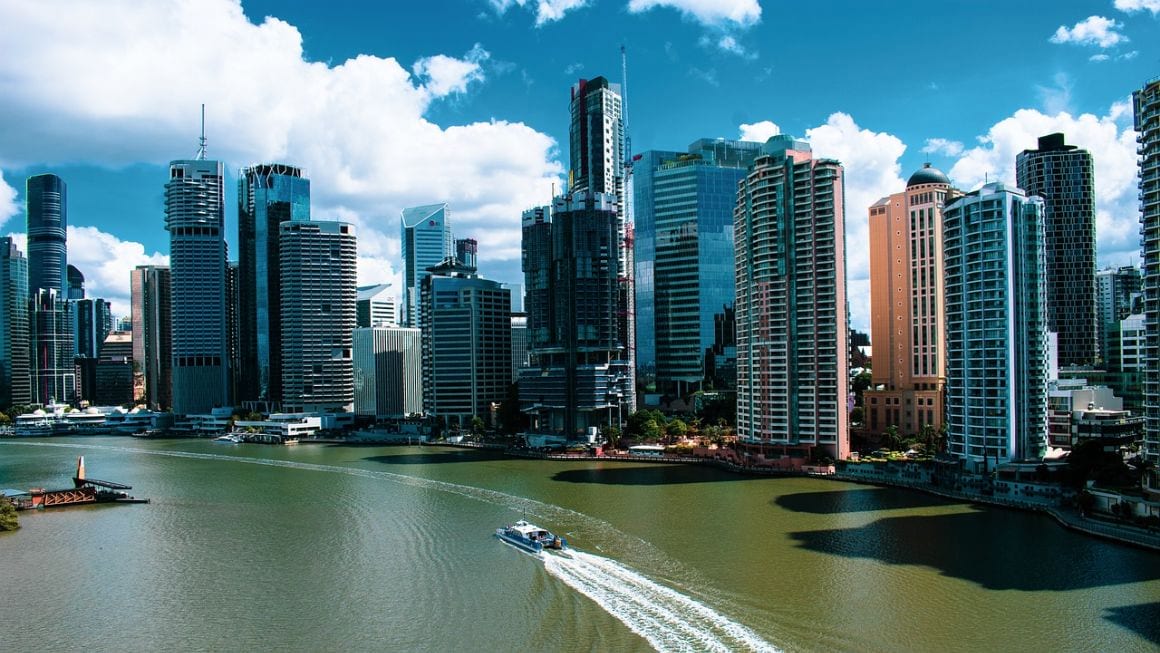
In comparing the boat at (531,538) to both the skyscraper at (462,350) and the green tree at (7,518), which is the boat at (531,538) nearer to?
the green tree at (7,518)

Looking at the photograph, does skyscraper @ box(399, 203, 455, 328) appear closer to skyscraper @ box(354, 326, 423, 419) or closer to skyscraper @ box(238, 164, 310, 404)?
skyscraper @ box(238, 164, 310, 404)

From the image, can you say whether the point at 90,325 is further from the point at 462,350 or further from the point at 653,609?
the point at 653,609

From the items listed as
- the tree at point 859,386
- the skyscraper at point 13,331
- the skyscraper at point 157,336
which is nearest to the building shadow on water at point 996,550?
the tree at point 859,386

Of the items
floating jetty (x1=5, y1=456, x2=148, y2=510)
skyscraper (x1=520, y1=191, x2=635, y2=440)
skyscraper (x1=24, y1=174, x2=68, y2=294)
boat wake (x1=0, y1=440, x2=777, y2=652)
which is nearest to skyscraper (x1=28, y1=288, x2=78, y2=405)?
skyscraper (x1=24, y1=174, x2=68, y2=294)

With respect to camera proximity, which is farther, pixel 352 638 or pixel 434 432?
pixel 434 432

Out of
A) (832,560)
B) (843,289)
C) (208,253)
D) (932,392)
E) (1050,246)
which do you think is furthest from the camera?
(208,253)

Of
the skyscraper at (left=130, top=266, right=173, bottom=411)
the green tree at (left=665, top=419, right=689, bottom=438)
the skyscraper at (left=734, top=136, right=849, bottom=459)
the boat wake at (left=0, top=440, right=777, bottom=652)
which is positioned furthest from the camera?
the skyscraper at (left=130, top=266, right=173, bottom=411)

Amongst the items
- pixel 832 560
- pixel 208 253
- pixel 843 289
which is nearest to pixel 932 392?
pixel 843 289

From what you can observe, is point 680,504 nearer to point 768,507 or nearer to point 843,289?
point 768,507
